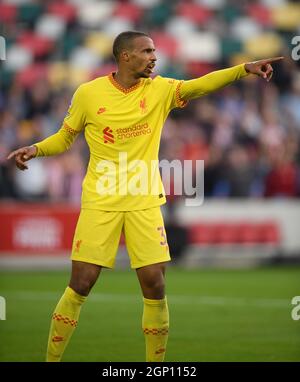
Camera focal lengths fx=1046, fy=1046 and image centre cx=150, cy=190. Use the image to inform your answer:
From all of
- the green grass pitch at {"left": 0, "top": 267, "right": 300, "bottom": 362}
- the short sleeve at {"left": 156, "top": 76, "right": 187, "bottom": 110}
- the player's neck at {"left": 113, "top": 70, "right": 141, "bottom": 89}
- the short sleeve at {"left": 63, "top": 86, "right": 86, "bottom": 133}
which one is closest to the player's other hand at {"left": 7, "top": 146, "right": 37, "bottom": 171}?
the short sleeve at {"left": 63, "top": 86, "right": 86, "bottom": 133}

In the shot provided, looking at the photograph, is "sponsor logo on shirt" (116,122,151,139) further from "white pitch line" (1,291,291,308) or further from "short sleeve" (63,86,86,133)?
"white pitch line" (1,291,291,308)

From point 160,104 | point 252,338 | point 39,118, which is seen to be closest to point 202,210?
point 39,118

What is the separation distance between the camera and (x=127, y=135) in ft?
26.0

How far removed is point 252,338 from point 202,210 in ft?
27.1

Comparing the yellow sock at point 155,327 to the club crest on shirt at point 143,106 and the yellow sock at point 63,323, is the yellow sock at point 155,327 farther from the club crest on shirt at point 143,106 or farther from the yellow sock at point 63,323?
the club crest on shirt at point 143,106

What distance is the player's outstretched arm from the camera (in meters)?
7.71

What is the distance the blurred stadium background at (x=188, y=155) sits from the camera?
1445 centimetres

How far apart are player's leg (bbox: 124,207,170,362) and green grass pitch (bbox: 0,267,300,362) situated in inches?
32.2

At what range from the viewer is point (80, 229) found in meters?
A: 7.96

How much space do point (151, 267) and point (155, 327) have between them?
0.47m

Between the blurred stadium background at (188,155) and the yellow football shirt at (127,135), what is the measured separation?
3.42 m

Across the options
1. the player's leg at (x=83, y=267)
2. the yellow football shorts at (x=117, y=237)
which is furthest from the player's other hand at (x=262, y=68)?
the player's leg at (x=83, y=267)

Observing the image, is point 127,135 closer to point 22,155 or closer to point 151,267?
point 22,155
